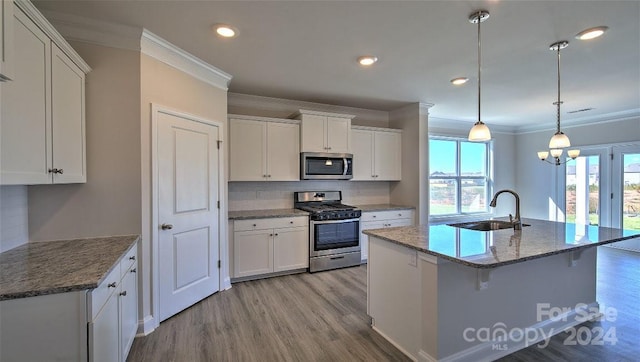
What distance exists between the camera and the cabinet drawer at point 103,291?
1394 mm

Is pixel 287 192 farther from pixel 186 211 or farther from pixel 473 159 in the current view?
pixel 473 159

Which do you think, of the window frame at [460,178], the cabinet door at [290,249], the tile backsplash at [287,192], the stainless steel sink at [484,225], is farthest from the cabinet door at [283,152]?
the window frame at [460,178]

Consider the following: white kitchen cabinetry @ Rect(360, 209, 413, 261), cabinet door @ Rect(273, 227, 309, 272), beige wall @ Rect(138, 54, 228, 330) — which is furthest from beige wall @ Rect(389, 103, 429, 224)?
beige wall @ Rect(138, 54, 228, 330)

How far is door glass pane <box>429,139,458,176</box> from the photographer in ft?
19.3

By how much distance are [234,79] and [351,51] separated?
153 centimetres

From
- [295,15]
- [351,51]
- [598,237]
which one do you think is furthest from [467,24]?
[598,237]

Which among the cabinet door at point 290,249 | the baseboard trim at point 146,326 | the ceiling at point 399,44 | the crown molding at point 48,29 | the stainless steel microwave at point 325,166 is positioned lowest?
the baseboard trim at point 146,326

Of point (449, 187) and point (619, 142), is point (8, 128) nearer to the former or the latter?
point (449, 187)

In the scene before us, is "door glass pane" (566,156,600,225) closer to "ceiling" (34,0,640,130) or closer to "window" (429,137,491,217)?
"window" (429,137,491,217)

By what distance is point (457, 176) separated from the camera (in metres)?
6.11

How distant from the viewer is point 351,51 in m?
2.72

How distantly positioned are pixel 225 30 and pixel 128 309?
2224mm

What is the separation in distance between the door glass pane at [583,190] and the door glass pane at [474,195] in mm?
1542

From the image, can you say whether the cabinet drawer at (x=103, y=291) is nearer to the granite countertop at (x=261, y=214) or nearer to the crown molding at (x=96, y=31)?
the crown molding at (x=96, y=31)
